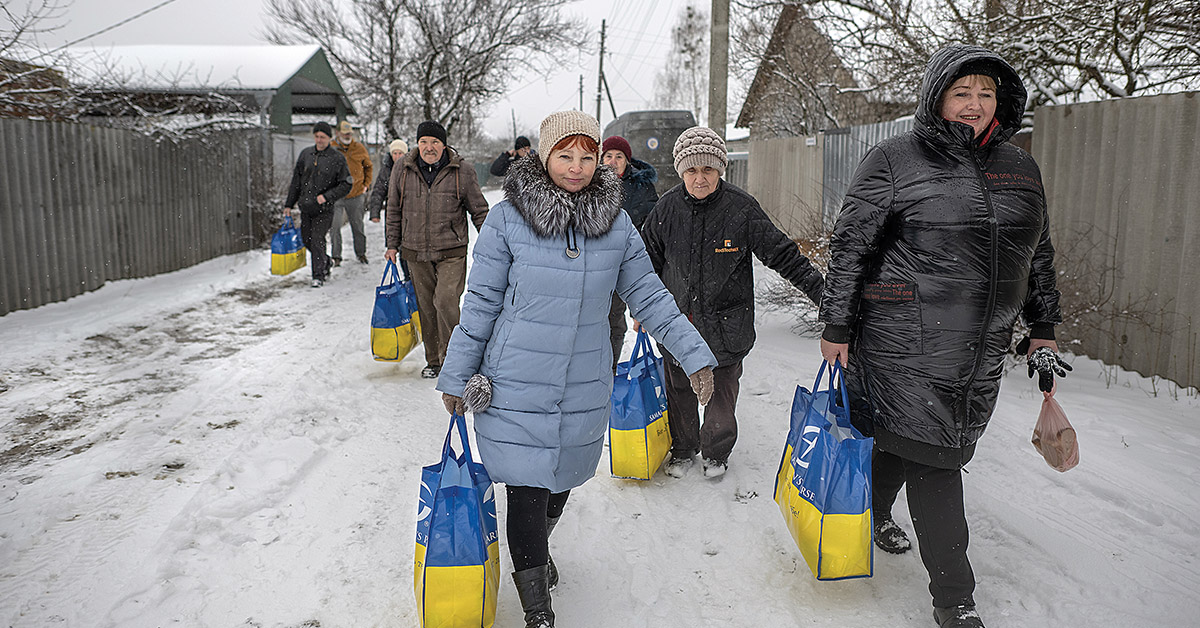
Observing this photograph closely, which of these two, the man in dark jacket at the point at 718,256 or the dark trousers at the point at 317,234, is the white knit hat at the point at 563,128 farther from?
the dark trousers at the point at 317,234

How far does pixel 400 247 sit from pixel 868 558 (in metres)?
4.39

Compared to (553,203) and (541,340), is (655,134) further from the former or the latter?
(541,340)

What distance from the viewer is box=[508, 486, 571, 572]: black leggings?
2.65m

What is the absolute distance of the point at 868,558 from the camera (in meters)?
2.74

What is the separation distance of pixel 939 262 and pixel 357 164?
10040 mm

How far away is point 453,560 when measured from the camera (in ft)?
8.00

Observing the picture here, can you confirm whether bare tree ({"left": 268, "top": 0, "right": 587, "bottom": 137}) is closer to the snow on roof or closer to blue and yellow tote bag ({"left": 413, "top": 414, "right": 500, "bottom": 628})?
the snow on roof

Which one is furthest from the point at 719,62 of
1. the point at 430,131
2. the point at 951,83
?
the point at 951,83

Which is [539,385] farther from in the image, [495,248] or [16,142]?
[16,142]

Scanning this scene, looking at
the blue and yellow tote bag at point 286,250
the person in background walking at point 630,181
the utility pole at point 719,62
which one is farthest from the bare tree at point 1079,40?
the blue and yellow tote bag at point 286,250

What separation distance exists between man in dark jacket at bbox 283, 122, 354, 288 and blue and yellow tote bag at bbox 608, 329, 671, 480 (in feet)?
22.4

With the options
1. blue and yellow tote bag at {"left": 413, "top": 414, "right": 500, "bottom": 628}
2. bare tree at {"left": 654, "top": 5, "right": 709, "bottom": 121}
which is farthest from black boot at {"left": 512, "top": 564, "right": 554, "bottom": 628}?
bare tree at {"left": 654, "top": 5, "right": 709, "bottom": 121}

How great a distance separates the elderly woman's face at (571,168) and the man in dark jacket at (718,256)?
3.80 feet

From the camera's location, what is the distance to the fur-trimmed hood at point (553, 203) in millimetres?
2582
